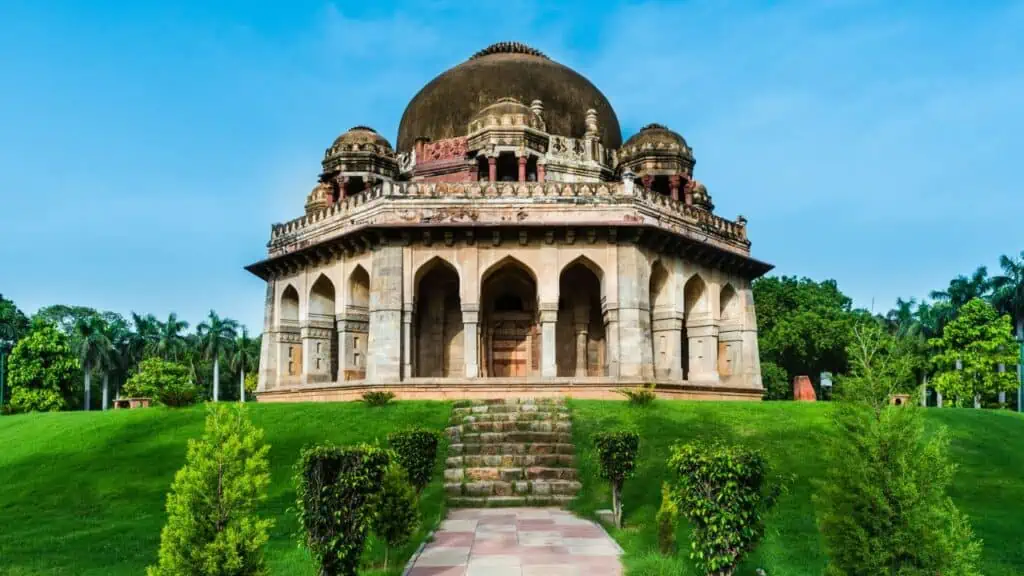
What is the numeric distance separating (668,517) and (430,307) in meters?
Answer: 17.9

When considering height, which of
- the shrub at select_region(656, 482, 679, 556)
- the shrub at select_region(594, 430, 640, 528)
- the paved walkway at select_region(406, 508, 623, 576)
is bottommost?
the paved walkway at select_region(406, 508, 623, 576)

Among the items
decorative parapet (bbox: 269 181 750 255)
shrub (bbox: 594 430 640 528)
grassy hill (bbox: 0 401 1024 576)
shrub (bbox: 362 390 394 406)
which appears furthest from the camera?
decorative parapet (bbox: 269 181 750 255)

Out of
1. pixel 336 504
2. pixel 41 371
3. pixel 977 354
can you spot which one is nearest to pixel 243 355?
pixel 41 371

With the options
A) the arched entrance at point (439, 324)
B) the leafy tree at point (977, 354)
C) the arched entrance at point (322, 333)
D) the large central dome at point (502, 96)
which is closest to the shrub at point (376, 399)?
the arched entrance at point (439, 324)

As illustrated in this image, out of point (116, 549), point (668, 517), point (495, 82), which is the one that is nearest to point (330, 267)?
point (495, 82)

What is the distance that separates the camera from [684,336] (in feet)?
91.1

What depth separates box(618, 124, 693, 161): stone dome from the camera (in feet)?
90.8

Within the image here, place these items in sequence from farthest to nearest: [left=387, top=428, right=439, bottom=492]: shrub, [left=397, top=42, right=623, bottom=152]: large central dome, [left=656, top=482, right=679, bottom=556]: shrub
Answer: [left=397, top=42, right=623, bottom=152]: large central dome < [left=387, top=428, right=439, bottom=492]: shrub < [left=656, top=482, right=679, bottom=556]: shrub

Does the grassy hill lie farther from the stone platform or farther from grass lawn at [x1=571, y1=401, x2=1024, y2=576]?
the stone platform

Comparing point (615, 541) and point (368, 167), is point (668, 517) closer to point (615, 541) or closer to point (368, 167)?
point (615, 541)

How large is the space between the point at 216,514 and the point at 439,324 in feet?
64.8

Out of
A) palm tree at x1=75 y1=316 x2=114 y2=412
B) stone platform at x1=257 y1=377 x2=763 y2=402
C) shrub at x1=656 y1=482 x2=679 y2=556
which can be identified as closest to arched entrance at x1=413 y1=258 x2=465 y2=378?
stone platform at x1=257 y1=377 x2=763 y2=402

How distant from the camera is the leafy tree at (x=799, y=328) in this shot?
149ft

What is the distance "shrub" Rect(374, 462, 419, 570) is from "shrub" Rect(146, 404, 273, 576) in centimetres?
209
